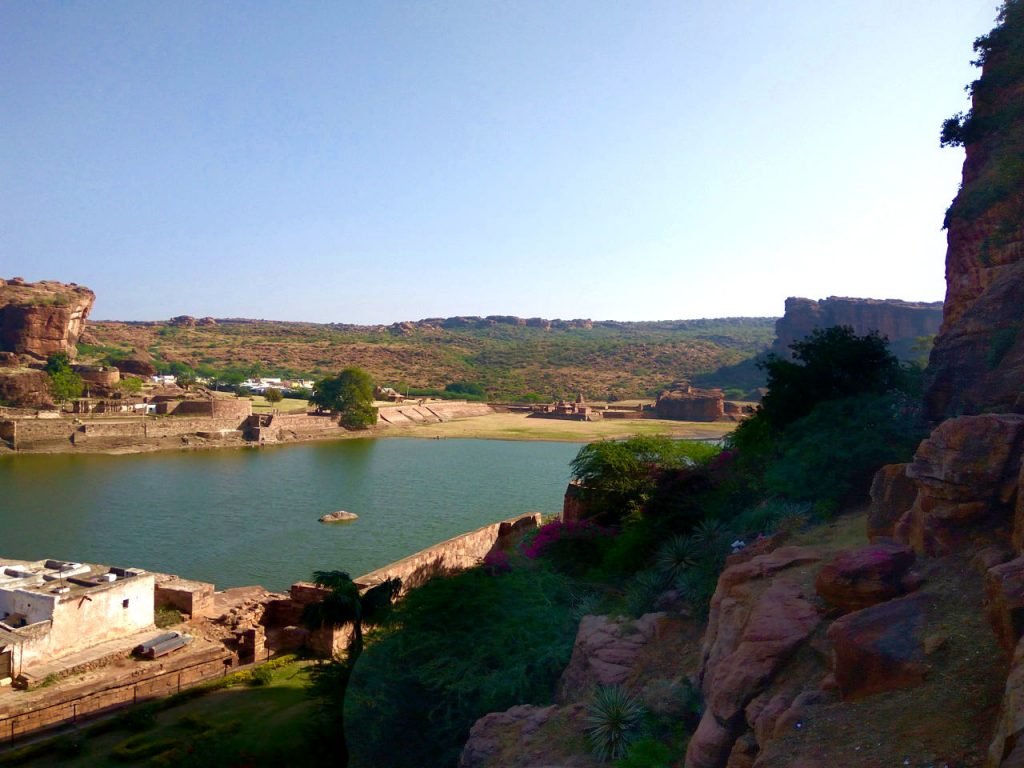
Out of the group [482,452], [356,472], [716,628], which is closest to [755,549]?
[716,628]

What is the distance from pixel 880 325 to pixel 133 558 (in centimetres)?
7153

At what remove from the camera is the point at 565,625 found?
9.29m

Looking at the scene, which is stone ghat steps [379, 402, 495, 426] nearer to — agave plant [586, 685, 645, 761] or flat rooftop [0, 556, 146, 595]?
flat rooftop [0, 556, 146, 595]

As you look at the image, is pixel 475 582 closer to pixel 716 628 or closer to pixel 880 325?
pixel 716 628

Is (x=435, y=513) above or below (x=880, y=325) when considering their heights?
below

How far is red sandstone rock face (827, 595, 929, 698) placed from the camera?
4.64 meters

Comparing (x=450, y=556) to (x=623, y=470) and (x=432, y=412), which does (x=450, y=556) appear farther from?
(x=432, y=412)

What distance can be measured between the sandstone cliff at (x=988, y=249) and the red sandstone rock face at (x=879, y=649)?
4045 millimetres

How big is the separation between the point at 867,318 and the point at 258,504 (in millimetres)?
65827

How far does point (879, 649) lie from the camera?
15.7ft

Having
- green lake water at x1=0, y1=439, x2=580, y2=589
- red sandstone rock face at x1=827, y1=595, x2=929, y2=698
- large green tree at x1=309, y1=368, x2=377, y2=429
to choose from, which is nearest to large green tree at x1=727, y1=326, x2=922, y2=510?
red sandstone rock face at x1=827, y1=595, x2=929, y2=698

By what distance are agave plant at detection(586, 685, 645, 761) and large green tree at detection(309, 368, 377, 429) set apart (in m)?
48.9

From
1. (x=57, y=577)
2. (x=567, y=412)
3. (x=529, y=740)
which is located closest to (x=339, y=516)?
(x=57, y=577)

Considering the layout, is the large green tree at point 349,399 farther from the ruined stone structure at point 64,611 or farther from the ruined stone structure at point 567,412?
the ruined stone structure at point 64,611
